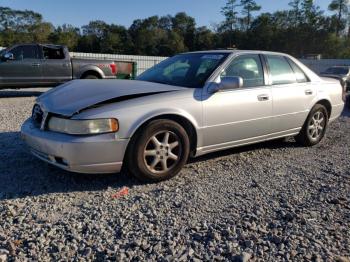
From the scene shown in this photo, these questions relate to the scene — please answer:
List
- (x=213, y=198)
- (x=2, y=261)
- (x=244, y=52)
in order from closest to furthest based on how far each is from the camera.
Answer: (x=2, y=261) → (x=213, y=198) → (x=244, y=52)

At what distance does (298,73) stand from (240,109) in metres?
1.53

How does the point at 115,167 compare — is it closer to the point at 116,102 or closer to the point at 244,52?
the point at 116,102

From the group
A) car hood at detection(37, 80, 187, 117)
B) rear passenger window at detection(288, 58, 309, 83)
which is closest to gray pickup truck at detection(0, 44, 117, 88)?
car hood at detection(37, 80, 187, 117)

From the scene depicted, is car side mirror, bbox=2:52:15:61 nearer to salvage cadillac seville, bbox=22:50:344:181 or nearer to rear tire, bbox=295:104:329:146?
salvage cadillac seville, bbox=22:50:344:181

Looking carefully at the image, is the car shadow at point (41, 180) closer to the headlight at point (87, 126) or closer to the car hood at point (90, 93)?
the headlight at point (87, 126)

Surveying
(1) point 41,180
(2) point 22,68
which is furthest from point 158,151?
(2) point 22,68

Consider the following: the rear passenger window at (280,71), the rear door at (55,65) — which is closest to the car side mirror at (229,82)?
the rear passenger window at (280,71)

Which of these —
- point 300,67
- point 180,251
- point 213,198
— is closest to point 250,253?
point 180,251

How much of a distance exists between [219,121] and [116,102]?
1281 mm

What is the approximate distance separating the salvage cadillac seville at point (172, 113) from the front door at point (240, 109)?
1 centimetres

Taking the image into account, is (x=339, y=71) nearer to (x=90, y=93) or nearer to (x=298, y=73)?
(x=298, y=73)

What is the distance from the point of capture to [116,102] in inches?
155

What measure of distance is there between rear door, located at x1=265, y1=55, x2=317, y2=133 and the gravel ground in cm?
66

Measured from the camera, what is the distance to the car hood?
3.88 metres
